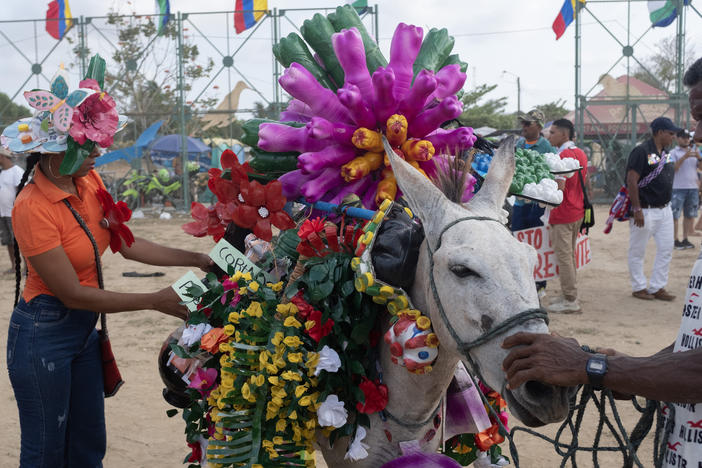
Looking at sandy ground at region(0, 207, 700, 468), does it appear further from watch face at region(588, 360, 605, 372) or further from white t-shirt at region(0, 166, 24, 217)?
watch face at region(588, 360, 605, 372)

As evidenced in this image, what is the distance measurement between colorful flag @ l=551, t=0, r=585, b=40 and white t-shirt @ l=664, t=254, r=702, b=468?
16.4 m

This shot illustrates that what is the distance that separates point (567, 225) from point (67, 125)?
230 inches

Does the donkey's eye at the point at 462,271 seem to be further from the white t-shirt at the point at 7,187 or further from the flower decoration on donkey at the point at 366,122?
the white t-shirt at the point at 7,187

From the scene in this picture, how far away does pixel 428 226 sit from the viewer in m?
1.93

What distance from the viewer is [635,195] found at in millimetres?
7426

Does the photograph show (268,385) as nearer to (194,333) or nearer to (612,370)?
(194,333)

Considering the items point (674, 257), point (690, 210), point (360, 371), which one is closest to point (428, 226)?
point (360, 371)

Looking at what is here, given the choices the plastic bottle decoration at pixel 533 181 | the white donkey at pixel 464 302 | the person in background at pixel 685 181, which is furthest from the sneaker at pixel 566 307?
the white donkey at pixel 464 302

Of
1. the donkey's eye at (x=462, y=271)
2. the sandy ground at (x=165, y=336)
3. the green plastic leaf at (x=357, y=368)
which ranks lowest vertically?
the sandy ground at (x=165, y=336)

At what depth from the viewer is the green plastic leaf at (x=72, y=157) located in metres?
2.61

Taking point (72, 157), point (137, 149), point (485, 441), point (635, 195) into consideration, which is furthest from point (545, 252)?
point (137, 149)

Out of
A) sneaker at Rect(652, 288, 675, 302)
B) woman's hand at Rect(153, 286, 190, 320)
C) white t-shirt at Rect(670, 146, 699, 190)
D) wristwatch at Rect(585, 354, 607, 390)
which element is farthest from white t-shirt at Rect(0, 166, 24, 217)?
white t-shirt at Rect(670, 146, 699, 190)

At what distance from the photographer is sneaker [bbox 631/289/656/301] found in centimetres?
772

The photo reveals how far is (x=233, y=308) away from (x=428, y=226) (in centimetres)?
88
